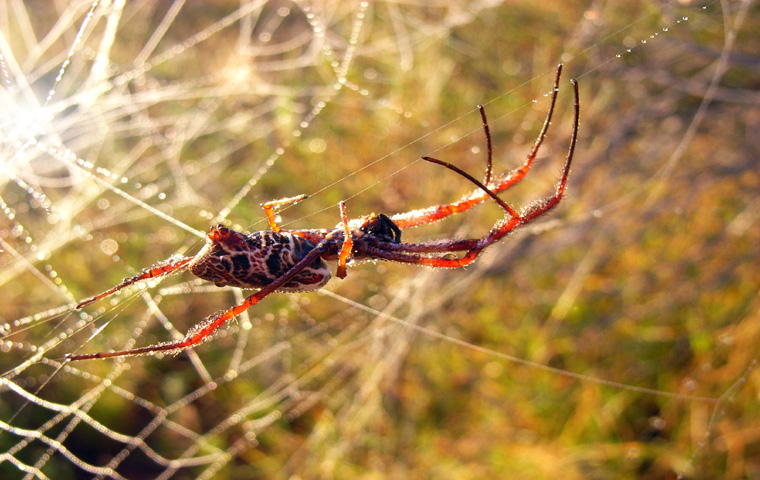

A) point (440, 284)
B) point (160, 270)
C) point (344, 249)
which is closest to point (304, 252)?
point (344, 249)

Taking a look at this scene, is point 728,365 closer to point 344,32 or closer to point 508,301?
point 508,301

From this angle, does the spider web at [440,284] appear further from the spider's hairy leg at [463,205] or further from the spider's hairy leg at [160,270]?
the spider's hairy leg at [160,270]

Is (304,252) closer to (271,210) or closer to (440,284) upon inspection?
(271,210)

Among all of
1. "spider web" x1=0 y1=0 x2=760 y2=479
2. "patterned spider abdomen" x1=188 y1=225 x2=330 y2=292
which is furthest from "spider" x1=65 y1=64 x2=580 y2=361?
"spider web" x1=0 y1=0 x2=760 y2=479

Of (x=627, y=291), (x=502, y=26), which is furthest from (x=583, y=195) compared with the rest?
(x=502, y=26)

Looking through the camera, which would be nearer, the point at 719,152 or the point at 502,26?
the point at 719,152

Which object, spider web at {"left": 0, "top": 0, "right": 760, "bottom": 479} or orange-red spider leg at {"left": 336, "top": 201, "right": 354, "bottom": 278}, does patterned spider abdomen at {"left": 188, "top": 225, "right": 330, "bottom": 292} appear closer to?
orange-red spider leg at {"left": 336, "top": 201, "right": 354, "bottom": 278}

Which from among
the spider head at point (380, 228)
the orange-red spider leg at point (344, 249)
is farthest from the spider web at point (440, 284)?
the orange-red spider leg at point (344, 249)
